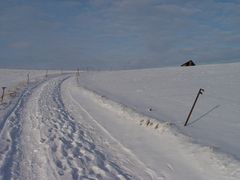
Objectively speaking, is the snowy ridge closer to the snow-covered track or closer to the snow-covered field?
the snow-covered field

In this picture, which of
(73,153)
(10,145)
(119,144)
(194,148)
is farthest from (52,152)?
(194,148)

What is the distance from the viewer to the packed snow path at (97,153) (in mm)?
7504

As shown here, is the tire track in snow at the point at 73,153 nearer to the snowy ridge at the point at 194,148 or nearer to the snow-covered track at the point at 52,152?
the snow-covered track at the point at 52,152

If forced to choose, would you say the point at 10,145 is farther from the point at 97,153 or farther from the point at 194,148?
the point at 194,148

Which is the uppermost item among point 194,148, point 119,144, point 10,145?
point 194,148

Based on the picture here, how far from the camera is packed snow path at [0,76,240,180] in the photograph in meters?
7.50

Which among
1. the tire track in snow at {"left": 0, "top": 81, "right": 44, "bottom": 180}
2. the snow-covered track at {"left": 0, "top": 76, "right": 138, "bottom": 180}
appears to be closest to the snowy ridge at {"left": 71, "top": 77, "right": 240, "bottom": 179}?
the snow-covered track at {"left": 0, "top": 76, "right": 138, "bottom": 180}

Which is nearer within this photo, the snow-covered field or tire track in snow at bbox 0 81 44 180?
tire track in snow at bbox 0 81 44 180

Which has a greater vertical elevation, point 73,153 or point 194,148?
point 194,148

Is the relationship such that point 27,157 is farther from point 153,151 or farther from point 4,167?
point 153,151

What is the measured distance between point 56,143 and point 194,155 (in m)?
3.85

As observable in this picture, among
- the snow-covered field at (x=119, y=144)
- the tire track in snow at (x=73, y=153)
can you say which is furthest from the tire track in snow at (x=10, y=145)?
the tire track in snow at (x=73, y=153)

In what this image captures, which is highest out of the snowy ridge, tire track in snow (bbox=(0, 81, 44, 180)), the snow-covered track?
the snowy ridge

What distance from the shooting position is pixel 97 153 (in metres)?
9.15
